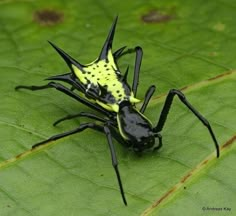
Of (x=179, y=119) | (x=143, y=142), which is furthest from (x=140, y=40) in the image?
(x=143, y=142)

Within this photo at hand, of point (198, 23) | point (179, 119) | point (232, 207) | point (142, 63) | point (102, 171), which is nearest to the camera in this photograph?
point (232, 207)

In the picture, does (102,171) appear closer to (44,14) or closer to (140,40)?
(140,40)

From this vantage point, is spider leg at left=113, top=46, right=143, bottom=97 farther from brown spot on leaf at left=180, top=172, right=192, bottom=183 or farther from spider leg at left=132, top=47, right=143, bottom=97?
brown spot on leaf at left=180, top=172, right=192, bottom=183

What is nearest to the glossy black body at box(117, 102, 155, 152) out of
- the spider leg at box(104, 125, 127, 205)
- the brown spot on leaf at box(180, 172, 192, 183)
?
the spider leg at box(104, 125, 127, 205)

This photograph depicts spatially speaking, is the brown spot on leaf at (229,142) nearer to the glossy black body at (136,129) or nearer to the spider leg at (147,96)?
the glossy black body at (136,129)

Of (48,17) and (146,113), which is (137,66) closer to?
(146,113)

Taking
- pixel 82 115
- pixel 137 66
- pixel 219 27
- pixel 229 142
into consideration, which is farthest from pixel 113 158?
pixel 219 27

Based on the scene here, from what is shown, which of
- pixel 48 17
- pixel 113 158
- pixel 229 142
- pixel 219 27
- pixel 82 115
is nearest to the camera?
pixel 113 158
